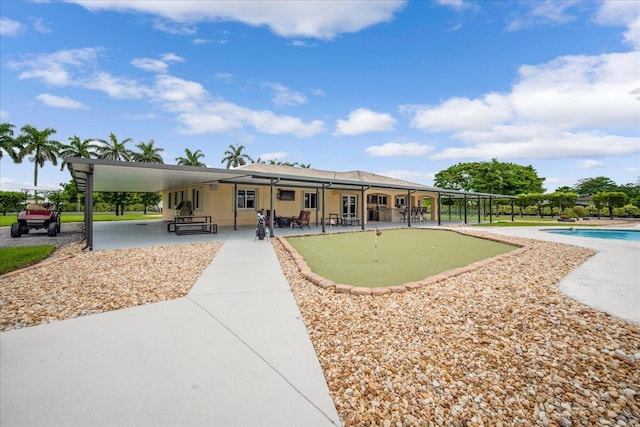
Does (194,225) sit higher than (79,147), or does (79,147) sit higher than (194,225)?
(79,147)

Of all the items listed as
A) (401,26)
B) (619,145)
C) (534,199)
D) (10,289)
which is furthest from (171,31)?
(619,145)

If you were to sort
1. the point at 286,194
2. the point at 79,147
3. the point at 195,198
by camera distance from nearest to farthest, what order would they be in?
the point at 195,198 → the point at 286,194 → the point at 79,147

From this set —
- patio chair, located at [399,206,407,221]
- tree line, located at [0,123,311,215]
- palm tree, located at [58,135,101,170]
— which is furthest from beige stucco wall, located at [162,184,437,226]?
palm tree, located at [58,135,101,170]

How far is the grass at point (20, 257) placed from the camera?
6.36 metres

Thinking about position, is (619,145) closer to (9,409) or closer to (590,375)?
(590,375)

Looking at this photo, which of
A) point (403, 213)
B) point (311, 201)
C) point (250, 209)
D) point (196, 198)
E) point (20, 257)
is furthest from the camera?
point (403, 213)

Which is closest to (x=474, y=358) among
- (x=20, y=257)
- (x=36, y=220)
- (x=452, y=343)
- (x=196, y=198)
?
(x=452, y=343)

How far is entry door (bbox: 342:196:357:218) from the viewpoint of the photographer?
67.1 ft

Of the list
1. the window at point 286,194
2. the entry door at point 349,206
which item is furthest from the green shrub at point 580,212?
the window at point 286,194

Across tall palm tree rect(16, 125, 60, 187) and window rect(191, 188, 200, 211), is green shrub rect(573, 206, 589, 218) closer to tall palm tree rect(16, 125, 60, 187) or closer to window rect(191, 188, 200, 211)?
window rect(191, 188, 200, 211)

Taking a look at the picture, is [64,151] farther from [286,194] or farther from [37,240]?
[286,194]

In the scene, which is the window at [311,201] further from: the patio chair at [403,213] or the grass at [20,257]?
the grass at [20,257]

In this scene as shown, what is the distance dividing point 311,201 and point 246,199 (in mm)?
4510

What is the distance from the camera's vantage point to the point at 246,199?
16.7m
